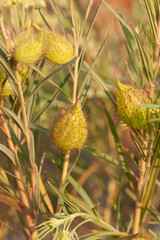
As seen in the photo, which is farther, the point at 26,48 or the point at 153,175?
the point at 153,175

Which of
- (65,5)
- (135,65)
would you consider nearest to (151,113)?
(135,65)

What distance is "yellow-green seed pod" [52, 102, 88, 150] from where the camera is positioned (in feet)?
1.20

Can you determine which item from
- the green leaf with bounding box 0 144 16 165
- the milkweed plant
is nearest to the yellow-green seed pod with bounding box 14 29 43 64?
the milkweed plant

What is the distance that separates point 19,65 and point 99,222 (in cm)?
23

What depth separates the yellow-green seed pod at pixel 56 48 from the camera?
37 centimetres

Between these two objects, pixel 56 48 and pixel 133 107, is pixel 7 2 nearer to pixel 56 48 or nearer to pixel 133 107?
pixel 56 48

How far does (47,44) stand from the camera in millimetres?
376

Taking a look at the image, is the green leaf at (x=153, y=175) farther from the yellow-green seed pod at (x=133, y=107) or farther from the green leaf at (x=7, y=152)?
the green leaf at (x=7, y=152)

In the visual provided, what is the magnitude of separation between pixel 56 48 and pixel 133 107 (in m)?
0.12

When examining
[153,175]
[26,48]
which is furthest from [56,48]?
[153,175]

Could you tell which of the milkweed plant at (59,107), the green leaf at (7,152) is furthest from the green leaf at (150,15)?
the green leaf at (7,152)

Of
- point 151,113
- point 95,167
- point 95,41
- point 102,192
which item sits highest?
point 95,41

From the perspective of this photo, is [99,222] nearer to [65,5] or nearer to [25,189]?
[25,189]

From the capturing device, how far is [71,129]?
1.20 feet
